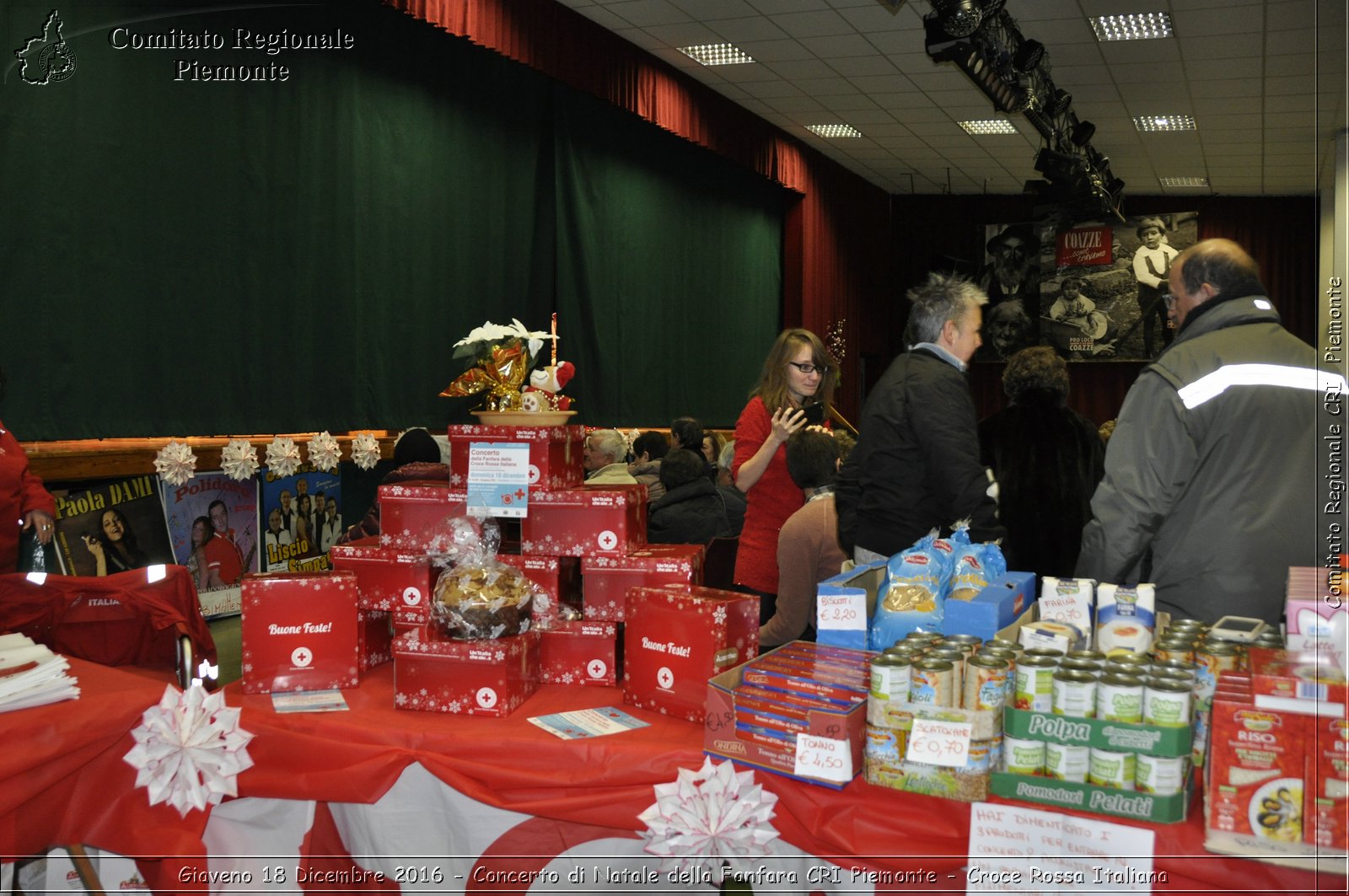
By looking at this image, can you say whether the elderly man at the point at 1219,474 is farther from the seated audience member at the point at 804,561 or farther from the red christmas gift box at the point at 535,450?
the red christmas gift box at the point at 535,450

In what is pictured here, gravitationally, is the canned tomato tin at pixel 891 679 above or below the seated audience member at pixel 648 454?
below

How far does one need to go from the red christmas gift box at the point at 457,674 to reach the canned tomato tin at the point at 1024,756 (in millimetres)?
1004

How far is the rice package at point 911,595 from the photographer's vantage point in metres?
2.06

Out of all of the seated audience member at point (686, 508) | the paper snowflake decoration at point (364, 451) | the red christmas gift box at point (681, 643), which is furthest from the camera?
the paper snowflake decoration at point (364, 451)

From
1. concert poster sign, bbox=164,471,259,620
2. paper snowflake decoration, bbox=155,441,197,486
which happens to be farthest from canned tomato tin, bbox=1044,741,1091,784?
concert poster sign, bbox=164,471,259,620

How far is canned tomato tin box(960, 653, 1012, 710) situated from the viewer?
1.59 m

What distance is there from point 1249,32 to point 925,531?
241 inches

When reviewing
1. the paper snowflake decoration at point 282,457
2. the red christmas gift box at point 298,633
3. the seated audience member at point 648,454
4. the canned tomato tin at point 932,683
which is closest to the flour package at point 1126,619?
the canned tomato tin at point 932,683

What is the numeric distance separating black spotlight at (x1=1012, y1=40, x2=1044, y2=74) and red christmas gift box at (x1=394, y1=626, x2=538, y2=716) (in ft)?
20.9

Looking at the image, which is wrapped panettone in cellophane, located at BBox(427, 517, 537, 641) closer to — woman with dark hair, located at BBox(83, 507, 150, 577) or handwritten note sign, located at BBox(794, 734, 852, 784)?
handwritten note sign, located at BBox(794, 734, 852, 784)

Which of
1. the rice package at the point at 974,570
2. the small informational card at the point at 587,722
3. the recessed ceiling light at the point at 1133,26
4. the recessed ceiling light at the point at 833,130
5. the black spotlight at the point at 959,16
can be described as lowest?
the small informational card at the point at 587,722

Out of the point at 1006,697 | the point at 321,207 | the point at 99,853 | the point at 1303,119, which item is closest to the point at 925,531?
the point at 1006,697

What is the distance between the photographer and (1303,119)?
353 inches

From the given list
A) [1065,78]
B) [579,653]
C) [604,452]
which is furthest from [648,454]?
[1065,78]
